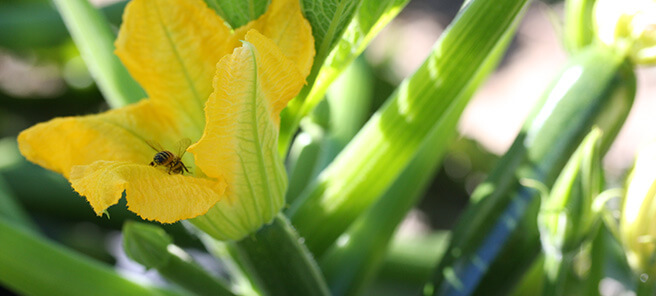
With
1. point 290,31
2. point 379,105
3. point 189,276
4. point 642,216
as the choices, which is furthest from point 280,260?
point 379,105

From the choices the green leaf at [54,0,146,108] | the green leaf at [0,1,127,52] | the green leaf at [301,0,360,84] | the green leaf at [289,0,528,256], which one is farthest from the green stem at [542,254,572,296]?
the green leaf at [0,1,127,52]

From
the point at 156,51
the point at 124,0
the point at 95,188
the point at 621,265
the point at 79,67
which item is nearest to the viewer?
the point at 95,188

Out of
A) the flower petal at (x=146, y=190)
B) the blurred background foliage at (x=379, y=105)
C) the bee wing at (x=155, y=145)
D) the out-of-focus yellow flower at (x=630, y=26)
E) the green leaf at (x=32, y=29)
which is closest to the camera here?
the flower petal at (x=146, y=190)

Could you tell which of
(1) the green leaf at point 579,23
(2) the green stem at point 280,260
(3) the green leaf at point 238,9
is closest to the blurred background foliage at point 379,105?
(1) the green leaf at point 579,23

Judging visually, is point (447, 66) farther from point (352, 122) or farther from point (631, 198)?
point (352, 122)

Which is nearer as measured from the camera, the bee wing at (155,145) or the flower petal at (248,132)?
the flower petal at (248,132)

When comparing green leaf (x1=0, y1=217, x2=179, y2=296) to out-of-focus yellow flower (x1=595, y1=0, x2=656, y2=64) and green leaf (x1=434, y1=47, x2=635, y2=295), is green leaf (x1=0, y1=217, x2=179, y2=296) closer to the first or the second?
green leaf (x1=434, y1=47, x2=635, y2=295)

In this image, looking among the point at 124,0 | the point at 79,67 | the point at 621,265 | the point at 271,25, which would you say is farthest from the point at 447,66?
the point at 79,67

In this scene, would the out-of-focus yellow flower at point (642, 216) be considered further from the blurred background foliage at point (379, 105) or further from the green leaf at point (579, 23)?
the green leaf at point (579, 23)
